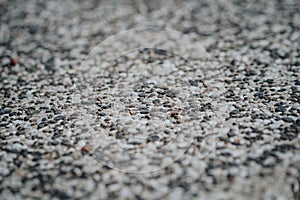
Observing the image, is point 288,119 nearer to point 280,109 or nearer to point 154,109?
point 280,109

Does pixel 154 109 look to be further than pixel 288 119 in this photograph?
Yes

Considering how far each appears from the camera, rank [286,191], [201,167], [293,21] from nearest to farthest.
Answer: [286,191]
[201,167]
[293,21]

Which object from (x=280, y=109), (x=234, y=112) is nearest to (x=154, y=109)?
(x=234, y=112)

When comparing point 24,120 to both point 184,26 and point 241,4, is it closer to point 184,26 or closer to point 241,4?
point 184,26

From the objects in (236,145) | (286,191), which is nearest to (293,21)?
(236,145)

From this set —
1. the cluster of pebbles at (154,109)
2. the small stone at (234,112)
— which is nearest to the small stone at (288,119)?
the cluster of pebbles at (154,109)

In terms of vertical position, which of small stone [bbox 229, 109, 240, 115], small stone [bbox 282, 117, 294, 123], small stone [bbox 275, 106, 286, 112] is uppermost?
small stone [bbox 275, 106, 286, 112]

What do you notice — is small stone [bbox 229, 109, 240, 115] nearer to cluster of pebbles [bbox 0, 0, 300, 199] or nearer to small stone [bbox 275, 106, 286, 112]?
cluster of pebbles [bbox 0, 0, 300, 199]

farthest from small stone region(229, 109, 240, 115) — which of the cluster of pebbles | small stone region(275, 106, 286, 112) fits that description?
small stone region(275, 106, 286, 112)
